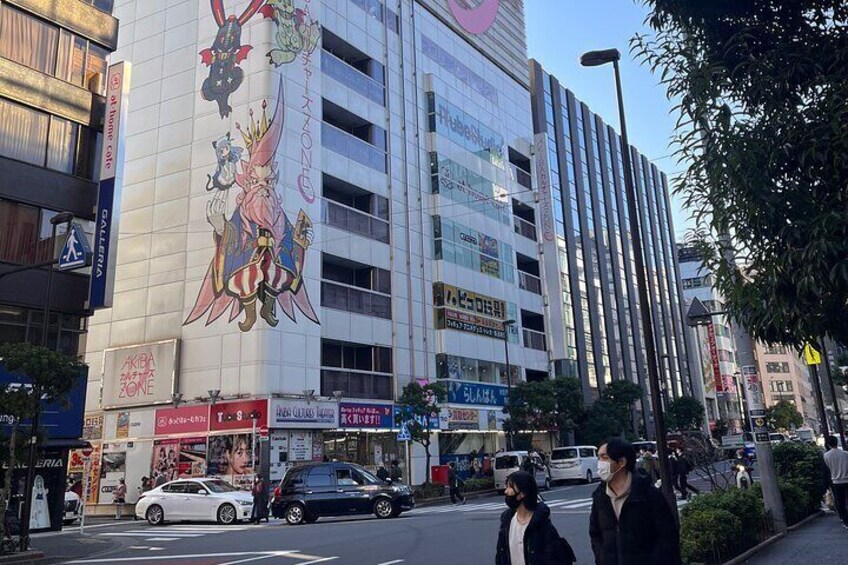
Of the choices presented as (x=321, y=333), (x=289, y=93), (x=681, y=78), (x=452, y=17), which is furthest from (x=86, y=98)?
(x=452, y=17)

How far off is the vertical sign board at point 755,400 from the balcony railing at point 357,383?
20.9m

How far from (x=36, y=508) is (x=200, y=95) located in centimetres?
2073

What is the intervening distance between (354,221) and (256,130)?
667 centimetres

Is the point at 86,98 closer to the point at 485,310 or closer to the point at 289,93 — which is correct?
the point at 289,93

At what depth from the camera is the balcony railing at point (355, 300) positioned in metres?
32.8

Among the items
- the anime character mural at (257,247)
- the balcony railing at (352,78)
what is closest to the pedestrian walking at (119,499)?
the anime character mural at (257,247)

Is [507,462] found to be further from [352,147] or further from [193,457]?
A: [352,147]

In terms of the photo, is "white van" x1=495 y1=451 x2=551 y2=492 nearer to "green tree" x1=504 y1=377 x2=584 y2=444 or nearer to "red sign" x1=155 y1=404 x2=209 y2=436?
"green tree" x1=504 y1=377 x2=584 y2=444

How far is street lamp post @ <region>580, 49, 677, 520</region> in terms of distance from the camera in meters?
10.6

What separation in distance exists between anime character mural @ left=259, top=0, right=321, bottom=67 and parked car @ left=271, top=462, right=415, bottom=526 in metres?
19.5

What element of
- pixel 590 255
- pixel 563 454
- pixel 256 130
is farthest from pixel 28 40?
pixel 590 255

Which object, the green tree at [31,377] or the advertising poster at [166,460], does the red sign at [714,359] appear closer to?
the advertising poster at [166,460]

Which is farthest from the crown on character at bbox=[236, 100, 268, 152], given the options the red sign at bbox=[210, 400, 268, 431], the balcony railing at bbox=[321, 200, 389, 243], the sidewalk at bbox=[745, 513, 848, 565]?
the sidewalk at bbox=[745, 513, 848, 565]

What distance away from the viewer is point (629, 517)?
449 cm
